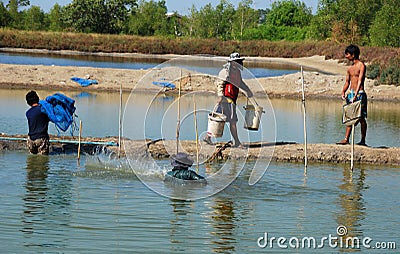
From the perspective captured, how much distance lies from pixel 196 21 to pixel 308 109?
49695 mm

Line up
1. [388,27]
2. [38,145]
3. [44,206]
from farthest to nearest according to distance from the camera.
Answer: [388,27]
[38,145]
[44,206]

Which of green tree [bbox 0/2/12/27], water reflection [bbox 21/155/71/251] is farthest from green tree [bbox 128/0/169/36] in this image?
water reflection [bbox 21/155/71/251]

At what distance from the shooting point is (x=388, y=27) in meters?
45.9

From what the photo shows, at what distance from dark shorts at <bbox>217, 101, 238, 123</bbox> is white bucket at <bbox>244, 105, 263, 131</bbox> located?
0.69 feet

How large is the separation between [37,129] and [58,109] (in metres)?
0.52

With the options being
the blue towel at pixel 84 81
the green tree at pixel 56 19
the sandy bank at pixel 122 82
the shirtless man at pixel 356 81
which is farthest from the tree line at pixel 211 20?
the shirtless man at pixel 356 81

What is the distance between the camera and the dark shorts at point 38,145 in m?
11.6

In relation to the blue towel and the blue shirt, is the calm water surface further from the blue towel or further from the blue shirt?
the blue towel

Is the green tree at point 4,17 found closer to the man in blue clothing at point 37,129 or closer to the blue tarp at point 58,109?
the blue tarp at point 58,109

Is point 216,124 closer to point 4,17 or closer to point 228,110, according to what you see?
point 228,110

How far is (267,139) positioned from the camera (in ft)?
42.9

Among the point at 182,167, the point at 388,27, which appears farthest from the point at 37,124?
the point at 388,27

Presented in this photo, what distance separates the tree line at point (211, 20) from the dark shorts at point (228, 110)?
40.5 m

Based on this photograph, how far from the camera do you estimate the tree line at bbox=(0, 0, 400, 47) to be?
54.6 m
